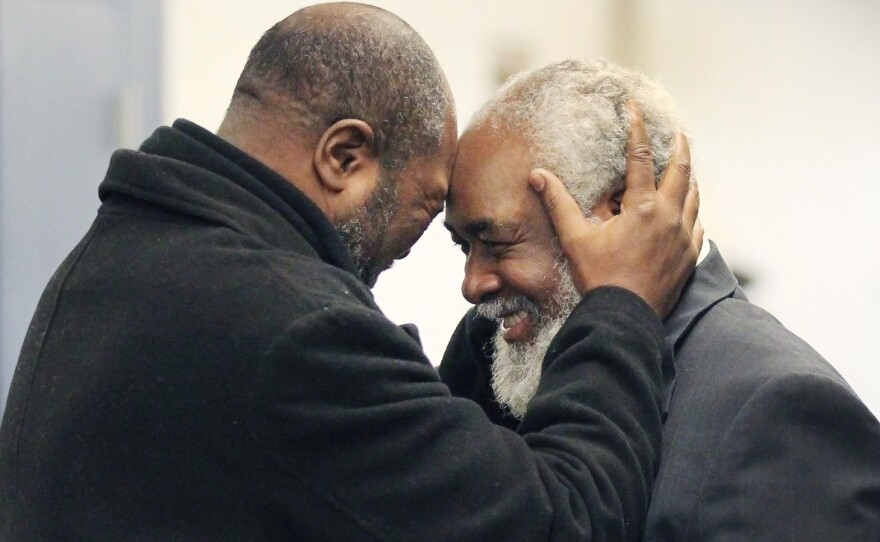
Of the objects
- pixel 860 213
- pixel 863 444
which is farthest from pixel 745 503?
pixel 860 213

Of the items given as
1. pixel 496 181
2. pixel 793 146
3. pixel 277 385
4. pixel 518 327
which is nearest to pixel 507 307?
pixel 518 327

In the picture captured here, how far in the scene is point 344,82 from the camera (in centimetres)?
162

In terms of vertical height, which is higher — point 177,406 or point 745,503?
point 177,406

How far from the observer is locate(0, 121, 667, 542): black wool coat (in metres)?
1.35

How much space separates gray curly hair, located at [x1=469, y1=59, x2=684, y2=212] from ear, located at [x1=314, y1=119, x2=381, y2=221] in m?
0.33

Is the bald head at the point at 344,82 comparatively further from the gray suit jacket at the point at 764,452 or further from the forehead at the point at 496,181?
the gray suit jacket at the point at 764,452

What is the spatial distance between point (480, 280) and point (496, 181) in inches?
6.9

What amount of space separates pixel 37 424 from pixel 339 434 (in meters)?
0.38

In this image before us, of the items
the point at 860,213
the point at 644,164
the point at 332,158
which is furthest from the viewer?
the point at 860,213

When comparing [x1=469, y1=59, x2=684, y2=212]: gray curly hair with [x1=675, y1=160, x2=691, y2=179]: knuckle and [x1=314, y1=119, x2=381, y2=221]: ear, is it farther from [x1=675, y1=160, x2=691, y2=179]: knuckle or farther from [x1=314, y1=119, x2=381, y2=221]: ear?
[x1=314, y1=119, x2=381, y2=221]: ear

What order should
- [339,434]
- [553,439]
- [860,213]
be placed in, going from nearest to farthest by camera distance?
[339,434] → [553,439] → [860,213]

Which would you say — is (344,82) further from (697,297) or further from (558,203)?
(697,297)

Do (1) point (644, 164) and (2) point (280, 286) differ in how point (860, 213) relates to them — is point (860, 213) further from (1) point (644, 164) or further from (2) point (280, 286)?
(2) point (280, 286)

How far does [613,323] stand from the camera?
62.1 inches
